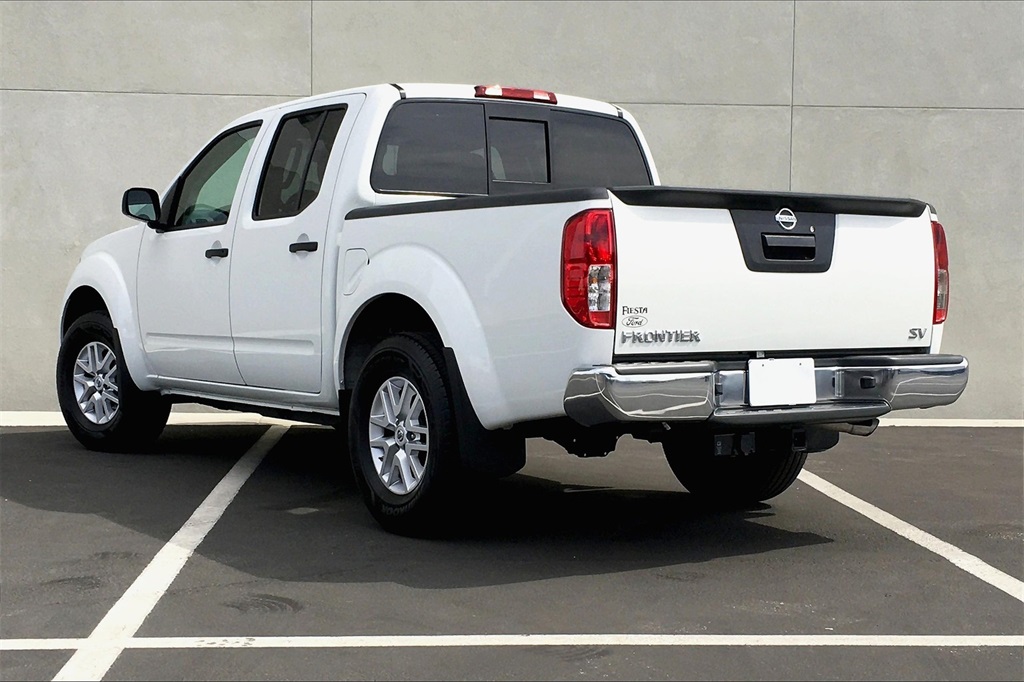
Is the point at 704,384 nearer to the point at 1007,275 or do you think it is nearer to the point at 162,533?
the point at 162,533

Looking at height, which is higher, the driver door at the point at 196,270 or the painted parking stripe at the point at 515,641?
the driver door at the point at 196,270

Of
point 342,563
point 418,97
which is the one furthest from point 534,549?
point 418,97

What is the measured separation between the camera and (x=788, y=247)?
5.11 m

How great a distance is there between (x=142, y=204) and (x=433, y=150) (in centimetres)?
213

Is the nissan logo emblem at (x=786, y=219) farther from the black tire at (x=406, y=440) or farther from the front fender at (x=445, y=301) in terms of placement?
the black tire at (x=406, y=440)

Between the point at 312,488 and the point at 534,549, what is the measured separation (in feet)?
6.39

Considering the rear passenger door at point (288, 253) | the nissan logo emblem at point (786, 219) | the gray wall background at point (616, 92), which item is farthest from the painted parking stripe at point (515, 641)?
the gray wall background at point (616, 92)

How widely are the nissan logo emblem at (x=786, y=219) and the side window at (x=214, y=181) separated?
321 centimetres

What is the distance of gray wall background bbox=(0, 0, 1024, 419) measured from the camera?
10859mm

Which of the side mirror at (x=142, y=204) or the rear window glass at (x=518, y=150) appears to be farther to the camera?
the side mirror at (x=142, y=204)

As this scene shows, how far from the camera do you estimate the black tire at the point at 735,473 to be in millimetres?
6367

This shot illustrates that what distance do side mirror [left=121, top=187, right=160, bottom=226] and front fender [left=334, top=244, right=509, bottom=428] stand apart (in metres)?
2.31

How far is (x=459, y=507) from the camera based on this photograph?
5.44 meters

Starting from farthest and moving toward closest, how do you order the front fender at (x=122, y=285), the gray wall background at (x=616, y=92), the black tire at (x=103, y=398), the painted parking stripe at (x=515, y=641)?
the gray wall background at (x=616, y=92), the black tire at (x=103, y=398), the front fender at (x=122, y=285), the painted parking stripe at (x=515, y=641)
